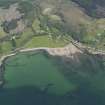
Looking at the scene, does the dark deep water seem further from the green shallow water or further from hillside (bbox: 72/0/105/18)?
hillside (bbox: 72/0/105/18)

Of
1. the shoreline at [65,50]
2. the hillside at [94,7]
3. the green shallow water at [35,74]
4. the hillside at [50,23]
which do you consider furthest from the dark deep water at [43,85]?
the hillside at [94,7]

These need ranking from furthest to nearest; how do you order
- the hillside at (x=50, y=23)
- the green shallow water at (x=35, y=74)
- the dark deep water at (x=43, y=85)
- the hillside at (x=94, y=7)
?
the hillside at (x=94, y=7)
the hillside at (x=50, y=23)
the green shallow water at (x=35, y=74)
the dark deep water at (x=43, y=85)

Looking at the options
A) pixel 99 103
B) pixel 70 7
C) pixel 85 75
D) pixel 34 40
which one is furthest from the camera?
pixel 70 7

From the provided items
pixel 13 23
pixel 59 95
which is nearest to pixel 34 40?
pixel 13 23

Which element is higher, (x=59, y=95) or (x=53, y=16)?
(x=53, y=16)

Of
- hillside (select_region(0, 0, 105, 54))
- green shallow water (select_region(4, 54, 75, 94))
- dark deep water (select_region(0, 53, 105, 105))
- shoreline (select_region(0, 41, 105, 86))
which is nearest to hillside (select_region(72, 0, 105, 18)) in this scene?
hillside (select_region(0, 0, 105, 54))

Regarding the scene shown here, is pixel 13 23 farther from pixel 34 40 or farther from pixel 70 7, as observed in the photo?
pixel 70 7

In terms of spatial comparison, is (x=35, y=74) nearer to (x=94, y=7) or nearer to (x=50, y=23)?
(x=50, y=23)

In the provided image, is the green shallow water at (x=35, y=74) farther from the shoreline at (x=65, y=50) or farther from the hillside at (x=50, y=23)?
the hillside at (x=50, y=23)
